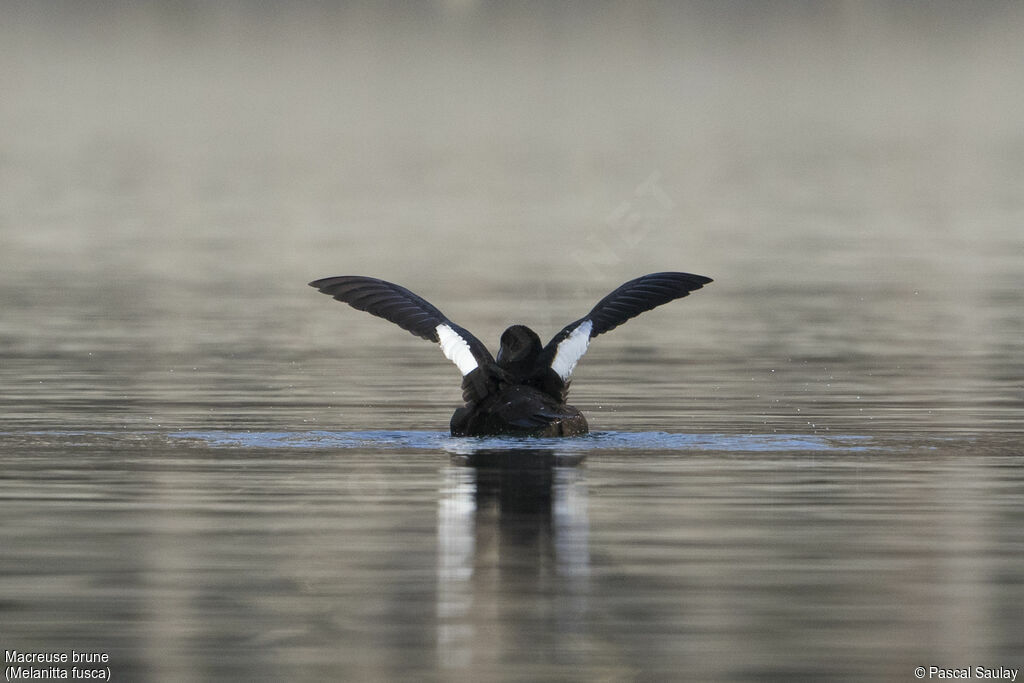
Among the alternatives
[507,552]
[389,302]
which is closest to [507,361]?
[389,302]

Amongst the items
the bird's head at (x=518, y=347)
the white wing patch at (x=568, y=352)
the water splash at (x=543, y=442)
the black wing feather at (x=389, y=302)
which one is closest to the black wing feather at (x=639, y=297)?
the white wing patch at (x=568, y=352)

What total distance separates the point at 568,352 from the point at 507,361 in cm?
46

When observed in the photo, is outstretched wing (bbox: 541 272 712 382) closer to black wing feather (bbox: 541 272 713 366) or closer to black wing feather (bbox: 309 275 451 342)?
black wing feather (bbox: 541 272 713 366)

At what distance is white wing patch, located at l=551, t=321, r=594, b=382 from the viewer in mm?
20219

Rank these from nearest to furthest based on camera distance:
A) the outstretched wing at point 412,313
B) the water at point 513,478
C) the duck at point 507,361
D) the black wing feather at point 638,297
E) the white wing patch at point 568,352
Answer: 1. the water at point 513,478
2. the duck at point 507,361
3. the outstretched wing at point 412,313
4. the white wing patch at point 568,352
5. the black wing feather at point 638,297

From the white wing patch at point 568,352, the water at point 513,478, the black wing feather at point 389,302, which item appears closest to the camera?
the water at point 513,478

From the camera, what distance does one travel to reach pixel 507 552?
1483 cm

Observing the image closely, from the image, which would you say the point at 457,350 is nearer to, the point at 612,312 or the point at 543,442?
the point at 543,442

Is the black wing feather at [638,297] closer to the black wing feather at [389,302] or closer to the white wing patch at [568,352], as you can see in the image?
the white wing patch at [568,352]

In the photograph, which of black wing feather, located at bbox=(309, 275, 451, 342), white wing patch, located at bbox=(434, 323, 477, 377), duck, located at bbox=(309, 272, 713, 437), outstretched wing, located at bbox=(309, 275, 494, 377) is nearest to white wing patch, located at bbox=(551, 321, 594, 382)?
duck, located at bbox=(309, 272, 713, 437)

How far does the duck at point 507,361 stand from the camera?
19.9 meters

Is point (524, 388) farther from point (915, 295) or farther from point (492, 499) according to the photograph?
point (915, 295)

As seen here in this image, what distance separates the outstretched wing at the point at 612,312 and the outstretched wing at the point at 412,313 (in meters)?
0.53

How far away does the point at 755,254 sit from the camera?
52156 millimetres
